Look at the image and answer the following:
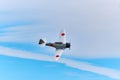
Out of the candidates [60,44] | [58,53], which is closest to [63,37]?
[60,44]

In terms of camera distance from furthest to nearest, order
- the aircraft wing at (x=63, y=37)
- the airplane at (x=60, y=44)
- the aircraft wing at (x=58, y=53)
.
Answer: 1. the aircraft wing at (x=63, y=37)
2. the airplane at (x=60, y=44)
3. the aircraft wing at (x=58, y=53)

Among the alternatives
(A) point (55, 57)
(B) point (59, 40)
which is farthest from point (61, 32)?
(A) point (55, 57)

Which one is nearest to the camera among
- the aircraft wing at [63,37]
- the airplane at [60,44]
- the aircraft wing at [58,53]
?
the aircraft wing at [58,53]

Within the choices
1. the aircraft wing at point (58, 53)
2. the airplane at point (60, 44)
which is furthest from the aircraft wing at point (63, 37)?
the aircraft wing at point (58, 53)

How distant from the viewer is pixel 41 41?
6488cm

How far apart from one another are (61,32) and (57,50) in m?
4.17

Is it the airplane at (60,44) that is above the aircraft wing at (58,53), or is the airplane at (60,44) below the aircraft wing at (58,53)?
above

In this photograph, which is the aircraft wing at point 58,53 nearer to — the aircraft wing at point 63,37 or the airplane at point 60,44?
the airplane at point 60,44

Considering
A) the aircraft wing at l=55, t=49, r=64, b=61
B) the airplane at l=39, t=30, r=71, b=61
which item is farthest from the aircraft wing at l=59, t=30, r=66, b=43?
the aircraft wing at l=55, t=49, r=64, b=61

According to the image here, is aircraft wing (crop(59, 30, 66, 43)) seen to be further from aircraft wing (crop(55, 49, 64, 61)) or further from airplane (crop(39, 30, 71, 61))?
aircraft wing (crop(55, 49, 64, 61))

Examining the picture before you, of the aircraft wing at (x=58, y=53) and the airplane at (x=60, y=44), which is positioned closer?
the aircraft wing at (x=58, y=53)

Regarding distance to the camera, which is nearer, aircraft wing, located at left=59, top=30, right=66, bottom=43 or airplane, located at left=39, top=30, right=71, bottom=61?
airplane, located at left=39, top=30, right=71, bottom=61

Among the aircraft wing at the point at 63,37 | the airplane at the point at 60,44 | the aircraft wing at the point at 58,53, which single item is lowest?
the aircraft wing at the point at 58,53

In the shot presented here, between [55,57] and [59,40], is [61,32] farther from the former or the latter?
[55,57]
